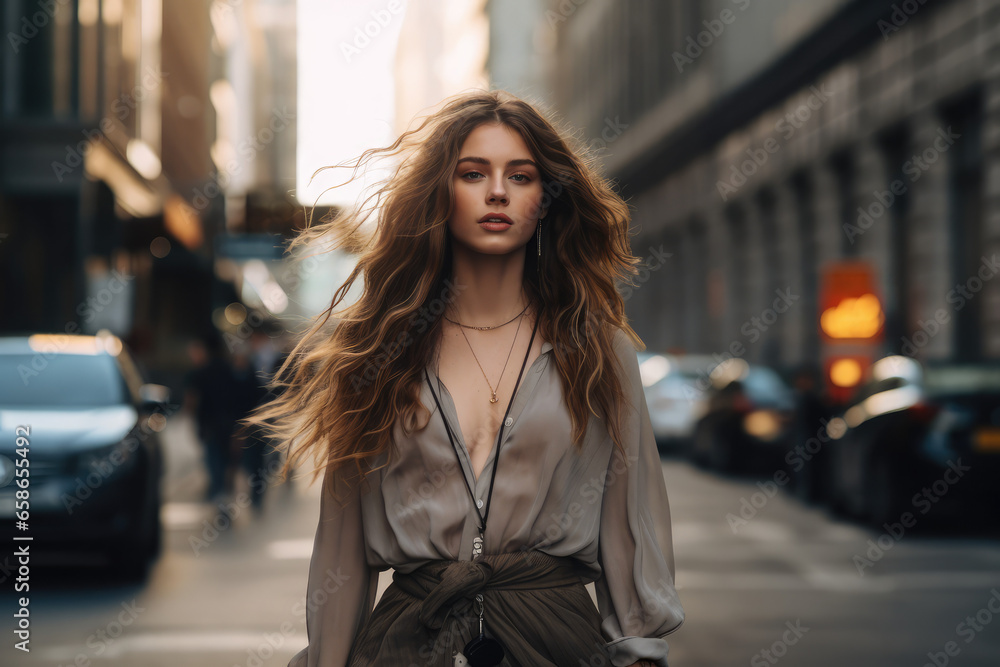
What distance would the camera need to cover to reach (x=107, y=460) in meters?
9.01

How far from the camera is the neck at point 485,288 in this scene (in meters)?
2.67

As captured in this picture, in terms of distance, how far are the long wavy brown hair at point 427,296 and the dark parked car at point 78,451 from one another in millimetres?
6548

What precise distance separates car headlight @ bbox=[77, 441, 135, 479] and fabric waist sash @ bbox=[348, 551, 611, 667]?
22.8 ft

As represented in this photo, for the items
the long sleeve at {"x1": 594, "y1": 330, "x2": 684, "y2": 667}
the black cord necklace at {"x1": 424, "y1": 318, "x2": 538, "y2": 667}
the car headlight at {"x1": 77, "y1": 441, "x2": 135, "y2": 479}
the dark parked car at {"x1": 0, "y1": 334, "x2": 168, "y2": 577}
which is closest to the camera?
the black cord necklace at {"x1": 424, "y1": 318, "x2": 538, "y2": 667}

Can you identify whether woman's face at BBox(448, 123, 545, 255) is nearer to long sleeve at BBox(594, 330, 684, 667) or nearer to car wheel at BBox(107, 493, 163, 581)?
long sleeve at BBox(594, 330, 684, 667)

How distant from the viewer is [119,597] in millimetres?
8414

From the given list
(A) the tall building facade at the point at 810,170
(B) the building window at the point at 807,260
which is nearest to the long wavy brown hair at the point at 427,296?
(A) the tall building facade at the point at 810,170

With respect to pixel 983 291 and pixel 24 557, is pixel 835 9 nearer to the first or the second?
pixel 983 291

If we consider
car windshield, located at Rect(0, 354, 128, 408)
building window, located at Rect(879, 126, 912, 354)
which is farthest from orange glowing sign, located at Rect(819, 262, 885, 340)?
car windshield, located at Rect(0, 354, 128, 408)

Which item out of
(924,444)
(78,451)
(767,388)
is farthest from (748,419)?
(78,451)

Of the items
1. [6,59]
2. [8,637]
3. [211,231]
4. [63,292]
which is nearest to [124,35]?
[6,59]

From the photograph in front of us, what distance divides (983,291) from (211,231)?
1395 inches

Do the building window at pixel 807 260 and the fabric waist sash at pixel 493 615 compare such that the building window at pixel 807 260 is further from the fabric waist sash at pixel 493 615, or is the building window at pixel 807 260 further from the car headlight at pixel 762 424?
the fabric waist sash at pixel 493 615

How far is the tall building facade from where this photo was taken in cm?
2027
